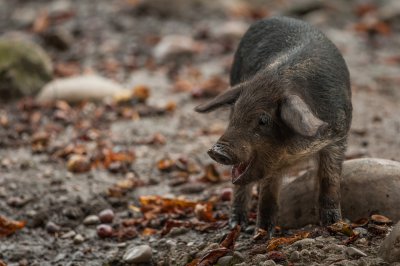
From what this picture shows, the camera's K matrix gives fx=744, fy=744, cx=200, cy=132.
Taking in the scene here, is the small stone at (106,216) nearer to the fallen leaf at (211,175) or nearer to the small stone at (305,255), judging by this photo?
the fallen leaf at (211,175)

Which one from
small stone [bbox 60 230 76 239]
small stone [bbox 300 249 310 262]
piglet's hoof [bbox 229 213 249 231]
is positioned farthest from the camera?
small stone [bbox 60 230 76 239]

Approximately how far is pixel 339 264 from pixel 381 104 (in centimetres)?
507

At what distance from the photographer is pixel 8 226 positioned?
22.3ft

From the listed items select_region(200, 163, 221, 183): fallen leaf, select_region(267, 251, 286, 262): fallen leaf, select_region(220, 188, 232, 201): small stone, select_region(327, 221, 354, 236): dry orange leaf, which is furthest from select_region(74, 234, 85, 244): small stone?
select_region(327, 221, 354, 236): dry orange leaf

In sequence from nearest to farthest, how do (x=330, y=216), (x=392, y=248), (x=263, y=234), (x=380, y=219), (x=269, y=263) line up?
(x=392, y=248)
(x=269, y=263)
(x=380, y=219)
(x=330, y=216)
(x=263, y=234)

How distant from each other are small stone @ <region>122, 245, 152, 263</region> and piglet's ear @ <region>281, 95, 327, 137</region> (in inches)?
71.2

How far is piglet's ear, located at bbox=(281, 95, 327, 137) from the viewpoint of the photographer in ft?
15.6

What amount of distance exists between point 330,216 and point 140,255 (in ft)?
5.07

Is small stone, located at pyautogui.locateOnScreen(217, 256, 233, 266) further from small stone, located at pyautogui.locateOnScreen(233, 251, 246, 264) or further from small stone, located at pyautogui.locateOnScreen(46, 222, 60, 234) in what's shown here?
small stone, located at pyautogui.locateOnScreen(46, 222, 60, 234)

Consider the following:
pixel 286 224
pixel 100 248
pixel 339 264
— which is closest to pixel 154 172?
pixel 100 248

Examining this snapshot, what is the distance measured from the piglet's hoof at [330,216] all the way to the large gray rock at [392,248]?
0.88 meters

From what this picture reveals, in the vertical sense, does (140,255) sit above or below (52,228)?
below

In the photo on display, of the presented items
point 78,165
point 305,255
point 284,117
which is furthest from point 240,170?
point 78,165

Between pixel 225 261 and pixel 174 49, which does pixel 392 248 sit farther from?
pixel 174 49
